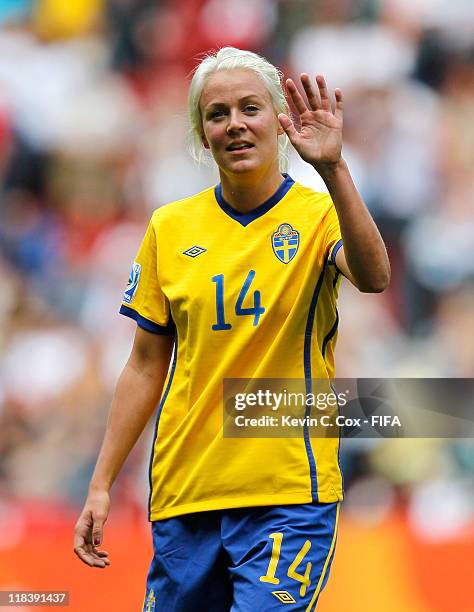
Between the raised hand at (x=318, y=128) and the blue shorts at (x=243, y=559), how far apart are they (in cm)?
83

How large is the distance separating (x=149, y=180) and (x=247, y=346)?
3.19 metres

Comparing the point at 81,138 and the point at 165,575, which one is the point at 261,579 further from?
the point at 81,138

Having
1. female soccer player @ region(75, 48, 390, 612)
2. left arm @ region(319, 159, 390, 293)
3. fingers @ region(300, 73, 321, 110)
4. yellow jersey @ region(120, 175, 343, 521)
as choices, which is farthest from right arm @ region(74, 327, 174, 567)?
fingers @ region(300, 73, 321, 110)

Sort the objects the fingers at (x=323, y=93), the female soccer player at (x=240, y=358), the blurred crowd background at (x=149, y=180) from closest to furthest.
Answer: the fingers at (x=323, y=93), the female soccer player at (x=240, y=358), the blurred crowd background at (x=149, y=180)

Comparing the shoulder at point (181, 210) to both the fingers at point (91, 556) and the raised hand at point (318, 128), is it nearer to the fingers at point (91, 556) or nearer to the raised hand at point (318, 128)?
the raised hand at point (318, 128)

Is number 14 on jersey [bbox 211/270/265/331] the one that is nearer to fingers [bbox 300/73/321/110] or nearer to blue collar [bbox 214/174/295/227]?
blue collar [bbox 214/174/295/227]

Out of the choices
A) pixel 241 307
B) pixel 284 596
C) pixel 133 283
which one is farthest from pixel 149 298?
pixel 284 596

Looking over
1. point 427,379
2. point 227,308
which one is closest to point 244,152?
point 227,308

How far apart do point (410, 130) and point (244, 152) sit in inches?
125

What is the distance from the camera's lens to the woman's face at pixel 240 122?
2.71m

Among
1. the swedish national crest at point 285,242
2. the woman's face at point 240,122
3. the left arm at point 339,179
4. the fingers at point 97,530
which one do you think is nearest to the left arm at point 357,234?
the left arm at point 339,179

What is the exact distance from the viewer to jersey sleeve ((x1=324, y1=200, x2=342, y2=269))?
259cm

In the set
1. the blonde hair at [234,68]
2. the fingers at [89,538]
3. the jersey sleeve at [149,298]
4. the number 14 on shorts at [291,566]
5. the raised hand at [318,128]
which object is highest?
the blonde hair at [234,68]

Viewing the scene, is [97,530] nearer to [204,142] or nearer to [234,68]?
[204,142]
